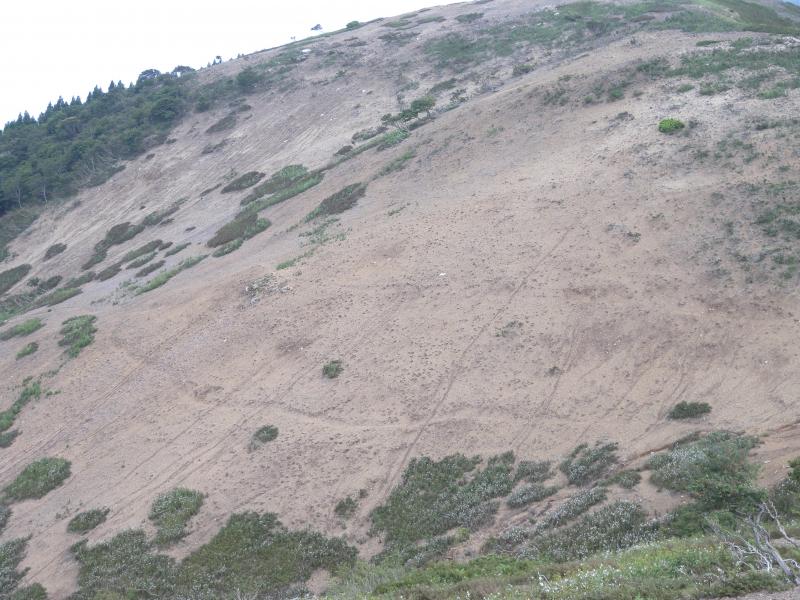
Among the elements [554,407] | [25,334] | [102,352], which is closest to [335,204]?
[102,352]

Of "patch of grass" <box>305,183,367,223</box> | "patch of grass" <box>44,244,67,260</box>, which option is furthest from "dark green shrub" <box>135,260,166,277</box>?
"patch of grass" <box>44,244,67,260</box>

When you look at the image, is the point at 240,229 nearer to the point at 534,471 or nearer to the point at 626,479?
the point at 534,471

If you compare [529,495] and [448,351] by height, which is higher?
[448,351]

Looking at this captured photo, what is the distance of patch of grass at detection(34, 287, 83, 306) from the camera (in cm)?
3681

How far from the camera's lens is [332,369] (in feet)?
70.4

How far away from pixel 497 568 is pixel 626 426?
6.25m

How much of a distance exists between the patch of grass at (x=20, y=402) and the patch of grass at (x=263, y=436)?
10.3 metres

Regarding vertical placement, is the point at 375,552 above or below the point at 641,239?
below

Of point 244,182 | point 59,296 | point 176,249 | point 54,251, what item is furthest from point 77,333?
point 54,251

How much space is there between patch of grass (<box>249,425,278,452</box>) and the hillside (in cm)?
12

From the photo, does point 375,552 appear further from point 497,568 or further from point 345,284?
point 345,284

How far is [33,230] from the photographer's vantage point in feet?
191

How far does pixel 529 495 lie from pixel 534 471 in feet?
3.03

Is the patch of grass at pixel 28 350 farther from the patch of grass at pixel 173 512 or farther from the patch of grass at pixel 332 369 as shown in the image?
the patch of grass at pixel 332 369
